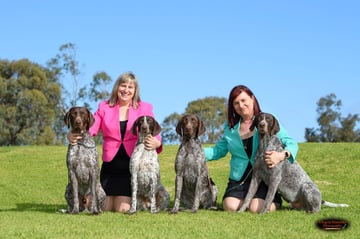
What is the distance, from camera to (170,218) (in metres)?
7.11

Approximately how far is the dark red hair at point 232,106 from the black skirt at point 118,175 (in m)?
1.71

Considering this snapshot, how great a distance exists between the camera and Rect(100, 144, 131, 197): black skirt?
333 inches

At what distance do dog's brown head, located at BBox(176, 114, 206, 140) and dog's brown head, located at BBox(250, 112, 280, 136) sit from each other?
78 cm

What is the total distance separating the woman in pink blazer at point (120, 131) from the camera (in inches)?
328

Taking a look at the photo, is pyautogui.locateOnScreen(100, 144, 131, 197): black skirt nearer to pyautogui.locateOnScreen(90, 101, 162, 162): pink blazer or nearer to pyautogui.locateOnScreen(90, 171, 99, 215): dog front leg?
pyautogui.locateOnScreen(90, 101, 162, 162): pink blazer

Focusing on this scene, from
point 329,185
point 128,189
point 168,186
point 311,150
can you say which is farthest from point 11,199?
point 311,150

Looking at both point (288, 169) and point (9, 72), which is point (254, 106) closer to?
point (288, 169)

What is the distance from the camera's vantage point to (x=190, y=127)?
24.9 ft

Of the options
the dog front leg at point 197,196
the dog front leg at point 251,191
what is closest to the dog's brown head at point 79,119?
the dog front leg at point 197,196

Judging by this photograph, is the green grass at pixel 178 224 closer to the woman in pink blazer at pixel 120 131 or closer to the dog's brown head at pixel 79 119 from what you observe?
the woman in pink blazer at pixel 120 131

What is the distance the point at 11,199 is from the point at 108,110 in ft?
17.6

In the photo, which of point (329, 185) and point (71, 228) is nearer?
point (71, 228)

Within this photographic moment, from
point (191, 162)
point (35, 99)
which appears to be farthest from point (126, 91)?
point (35, 99)

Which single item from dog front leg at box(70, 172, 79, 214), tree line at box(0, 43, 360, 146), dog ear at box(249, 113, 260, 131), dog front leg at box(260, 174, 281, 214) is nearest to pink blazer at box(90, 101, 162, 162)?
dog front leg at box(70, 172, 79, 214)
